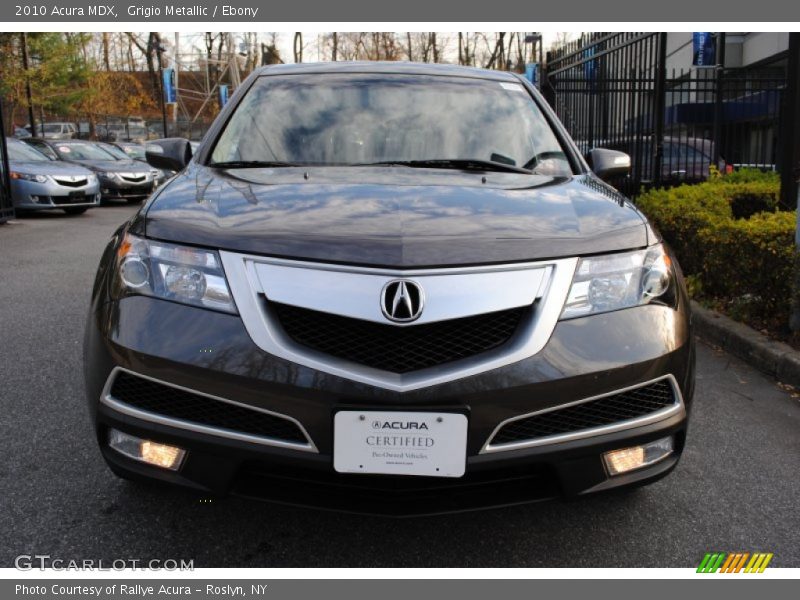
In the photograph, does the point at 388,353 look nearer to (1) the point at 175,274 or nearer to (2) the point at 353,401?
(2) the point at 353,401

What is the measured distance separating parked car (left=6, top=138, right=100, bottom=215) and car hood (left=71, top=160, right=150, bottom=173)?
2.24 m

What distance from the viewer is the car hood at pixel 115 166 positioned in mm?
16234

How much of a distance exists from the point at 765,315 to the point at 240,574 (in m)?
3.84

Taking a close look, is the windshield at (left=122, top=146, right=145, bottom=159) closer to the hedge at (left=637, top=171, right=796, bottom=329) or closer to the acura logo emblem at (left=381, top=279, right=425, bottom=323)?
the hedge at (left=637, top=171, right=796, bottom=329)

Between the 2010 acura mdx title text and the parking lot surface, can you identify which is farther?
the parking lot surface

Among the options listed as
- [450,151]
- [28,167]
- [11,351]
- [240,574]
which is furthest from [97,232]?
[240,574]

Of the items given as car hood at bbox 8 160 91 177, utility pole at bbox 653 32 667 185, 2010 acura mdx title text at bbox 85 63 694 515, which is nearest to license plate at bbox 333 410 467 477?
2010 acura mdx title text at bbox 85 63 694 515

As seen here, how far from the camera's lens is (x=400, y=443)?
190 cm

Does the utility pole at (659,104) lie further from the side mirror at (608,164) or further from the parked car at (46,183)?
the parked car at (46,183)

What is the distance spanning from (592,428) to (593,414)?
4 centimetres

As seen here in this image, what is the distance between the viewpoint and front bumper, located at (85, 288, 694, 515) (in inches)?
75.2

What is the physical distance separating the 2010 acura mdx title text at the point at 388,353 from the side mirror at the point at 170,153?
48.9 inches

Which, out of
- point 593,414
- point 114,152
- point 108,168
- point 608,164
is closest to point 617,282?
point 593,414

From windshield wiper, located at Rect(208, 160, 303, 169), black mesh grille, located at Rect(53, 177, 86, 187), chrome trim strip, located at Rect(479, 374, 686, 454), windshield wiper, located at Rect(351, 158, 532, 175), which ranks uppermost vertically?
windshield wiper, located at Rect(208, 160, 303, 169)
